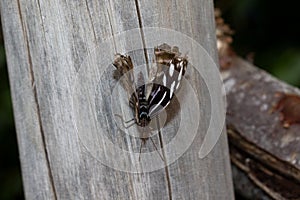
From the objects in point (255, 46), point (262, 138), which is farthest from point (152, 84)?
point (255, 46)

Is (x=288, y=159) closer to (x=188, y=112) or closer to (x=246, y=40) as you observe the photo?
(x=188, y=112)

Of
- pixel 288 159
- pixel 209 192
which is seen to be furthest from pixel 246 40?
pixel 209 192

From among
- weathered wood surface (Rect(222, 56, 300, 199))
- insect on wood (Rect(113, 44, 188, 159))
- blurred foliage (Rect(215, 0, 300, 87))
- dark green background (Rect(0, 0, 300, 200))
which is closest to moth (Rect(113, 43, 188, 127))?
insect on wood (Rect(113, 44, 188, 159))

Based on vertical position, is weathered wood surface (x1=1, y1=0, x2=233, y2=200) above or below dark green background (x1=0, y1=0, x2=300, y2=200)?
below

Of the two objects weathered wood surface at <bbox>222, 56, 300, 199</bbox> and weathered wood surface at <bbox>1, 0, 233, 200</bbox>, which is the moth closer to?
weathered wood surface at <bbox>1, 0, 233, 200</bbox>

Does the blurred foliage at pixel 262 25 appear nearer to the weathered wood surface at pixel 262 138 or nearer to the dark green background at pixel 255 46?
the dark green background at pixel 255 46

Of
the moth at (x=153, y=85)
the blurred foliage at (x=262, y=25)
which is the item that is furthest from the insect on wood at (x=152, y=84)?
the blurred foliage at (x=262, y=25)
